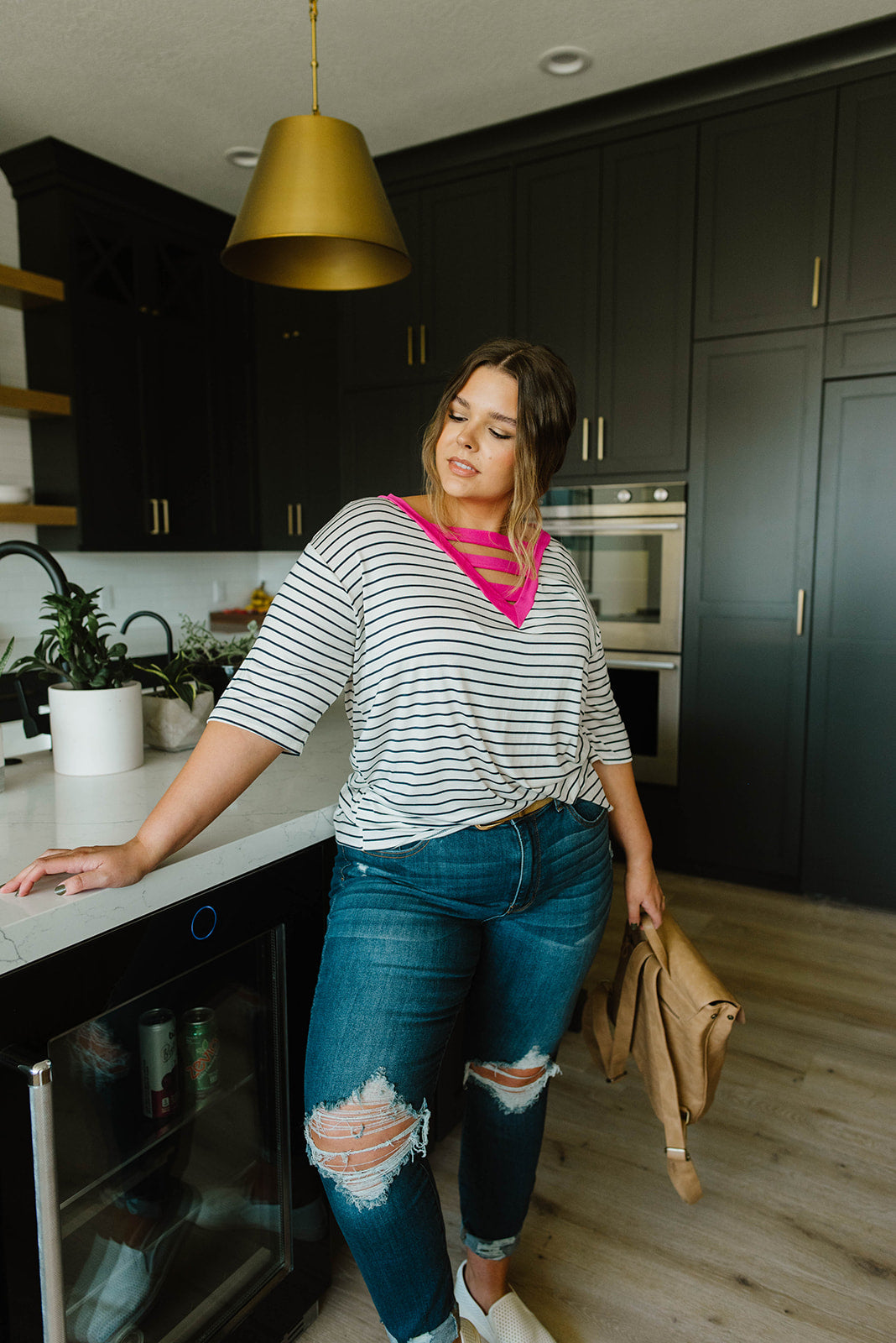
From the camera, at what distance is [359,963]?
102 cm

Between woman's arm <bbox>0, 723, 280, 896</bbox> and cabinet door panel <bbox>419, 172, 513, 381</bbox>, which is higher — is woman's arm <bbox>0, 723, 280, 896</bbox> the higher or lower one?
the lower one

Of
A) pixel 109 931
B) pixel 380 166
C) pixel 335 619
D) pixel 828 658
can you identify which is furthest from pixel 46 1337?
pixel 380 166

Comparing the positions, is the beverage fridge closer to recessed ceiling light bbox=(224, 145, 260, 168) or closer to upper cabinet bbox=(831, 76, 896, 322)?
upper cabinet bbox=(831, 76, 896, 322)

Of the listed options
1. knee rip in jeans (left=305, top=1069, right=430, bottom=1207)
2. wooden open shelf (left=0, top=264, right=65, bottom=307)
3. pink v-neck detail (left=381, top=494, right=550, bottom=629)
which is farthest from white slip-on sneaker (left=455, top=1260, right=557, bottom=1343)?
wooden open shelf (left=0, top=264, right=65, bottom=307)

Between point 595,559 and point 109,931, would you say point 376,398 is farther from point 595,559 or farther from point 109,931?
point 109,931

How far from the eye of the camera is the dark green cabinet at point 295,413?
4.11 m

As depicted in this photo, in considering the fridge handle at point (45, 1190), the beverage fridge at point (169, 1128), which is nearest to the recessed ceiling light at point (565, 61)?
the beverage fridge at point (169, 1128)

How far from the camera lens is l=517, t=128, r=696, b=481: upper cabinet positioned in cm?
305

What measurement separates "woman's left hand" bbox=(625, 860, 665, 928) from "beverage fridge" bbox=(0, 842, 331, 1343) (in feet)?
1.51

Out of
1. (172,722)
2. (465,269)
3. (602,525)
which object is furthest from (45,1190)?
(465,269)

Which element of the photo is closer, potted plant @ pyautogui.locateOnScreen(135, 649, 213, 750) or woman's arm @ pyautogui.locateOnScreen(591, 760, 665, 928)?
woman's arm @ pyautogui.locateOnScreen(591, 760, 665, 928)

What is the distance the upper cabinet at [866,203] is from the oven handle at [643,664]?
1251 millimetres

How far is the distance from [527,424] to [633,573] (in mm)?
2172

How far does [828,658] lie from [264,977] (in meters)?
2.34
